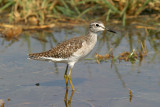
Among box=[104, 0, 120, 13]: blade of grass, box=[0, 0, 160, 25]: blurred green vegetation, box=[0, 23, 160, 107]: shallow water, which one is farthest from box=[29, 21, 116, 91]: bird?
box=[0, 0, 160, 25]: blurred green vegetation

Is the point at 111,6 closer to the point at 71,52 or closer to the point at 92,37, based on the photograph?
the point at 92,37

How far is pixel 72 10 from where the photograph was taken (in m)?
14.0

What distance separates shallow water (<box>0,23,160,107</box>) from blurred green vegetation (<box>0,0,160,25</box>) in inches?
65.5

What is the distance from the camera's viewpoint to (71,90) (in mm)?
7918

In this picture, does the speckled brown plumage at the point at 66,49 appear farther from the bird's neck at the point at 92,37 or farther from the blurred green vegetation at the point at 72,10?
the blurred green vegetation at the point at 72,10

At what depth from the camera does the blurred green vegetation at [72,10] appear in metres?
12.7

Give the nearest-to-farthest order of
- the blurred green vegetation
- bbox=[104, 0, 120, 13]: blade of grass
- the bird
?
1. the bird
2. bbox=[104, 0, 120, 13]: blade of grass
3. the blurred green vegetation

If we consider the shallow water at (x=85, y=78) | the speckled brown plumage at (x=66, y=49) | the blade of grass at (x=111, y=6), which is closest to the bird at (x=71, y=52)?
the speckled brown plumage at (x=66, y=49)

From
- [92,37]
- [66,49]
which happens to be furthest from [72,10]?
[66,49]

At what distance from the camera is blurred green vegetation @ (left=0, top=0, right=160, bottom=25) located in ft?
41.5

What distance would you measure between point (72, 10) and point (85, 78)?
19.9ft

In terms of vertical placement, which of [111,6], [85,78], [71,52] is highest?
[111,6]

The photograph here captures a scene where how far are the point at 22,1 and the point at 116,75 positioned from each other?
5.77 metres

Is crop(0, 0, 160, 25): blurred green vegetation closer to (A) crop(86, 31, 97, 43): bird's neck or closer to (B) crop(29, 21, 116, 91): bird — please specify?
(A) crop(86, 31, 97, 43): bird's neck
